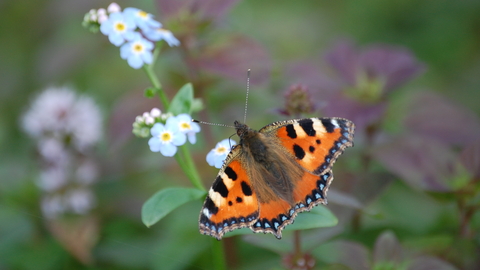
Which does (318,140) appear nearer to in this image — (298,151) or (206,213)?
(298,151)

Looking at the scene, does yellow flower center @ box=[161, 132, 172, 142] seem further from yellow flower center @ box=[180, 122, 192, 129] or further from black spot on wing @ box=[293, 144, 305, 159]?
black spot on wing @ box=[293, 144, 305, 159]

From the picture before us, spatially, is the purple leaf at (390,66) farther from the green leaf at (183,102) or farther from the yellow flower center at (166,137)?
the yellow flower center at (166,137)

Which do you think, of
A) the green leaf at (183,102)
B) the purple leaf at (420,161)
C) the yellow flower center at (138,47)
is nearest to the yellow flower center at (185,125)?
the green leaf at (183,102)

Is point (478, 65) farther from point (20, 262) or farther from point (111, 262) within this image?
point (20, 262)

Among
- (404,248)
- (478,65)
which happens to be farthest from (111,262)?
(478,65)

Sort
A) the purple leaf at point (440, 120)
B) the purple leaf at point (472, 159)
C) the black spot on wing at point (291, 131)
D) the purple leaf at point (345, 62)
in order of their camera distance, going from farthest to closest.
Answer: the purple leaf at point (345, 62)
the purple leaf at point (440, 120)
the purple leaf at point (472, 159)
the black spot on wing at point (291, 131)

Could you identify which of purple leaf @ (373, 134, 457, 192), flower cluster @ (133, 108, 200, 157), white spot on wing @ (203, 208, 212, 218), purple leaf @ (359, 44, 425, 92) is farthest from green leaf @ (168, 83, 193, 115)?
purple leaf @ (359, 44, 425, 92)
